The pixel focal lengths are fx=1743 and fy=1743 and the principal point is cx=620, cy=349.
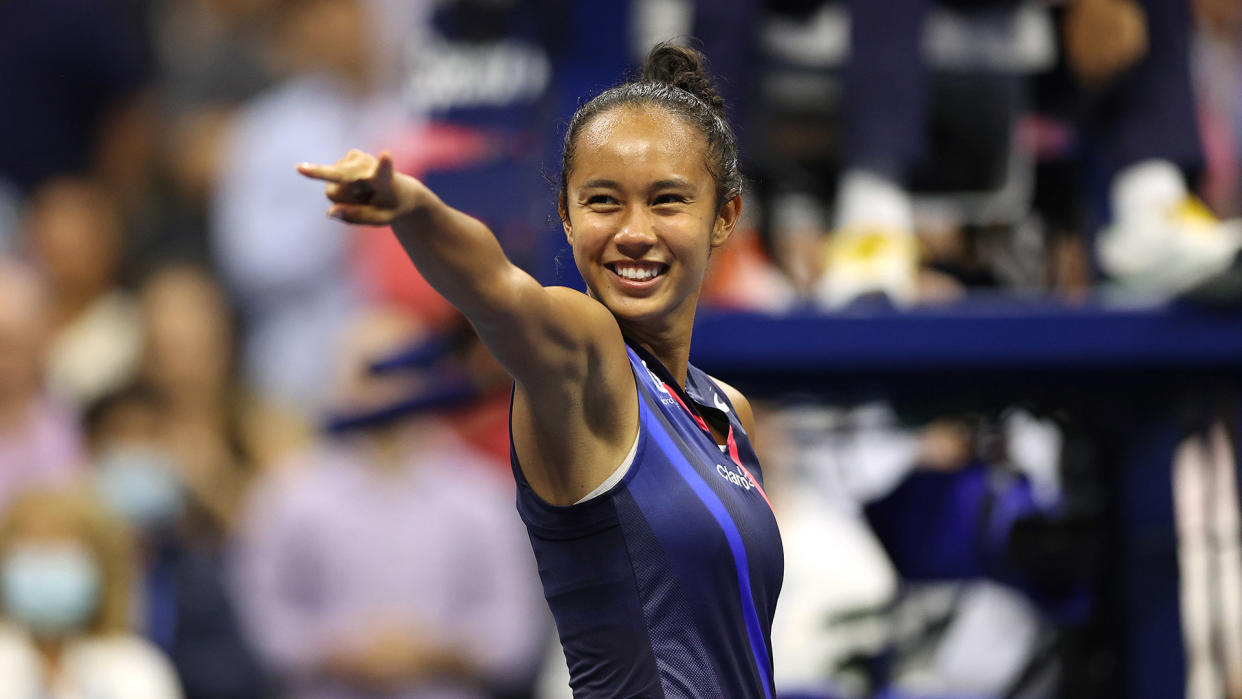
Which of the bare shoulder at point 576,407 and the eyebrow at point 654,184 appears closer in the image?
the bare shoulder at point 576,407

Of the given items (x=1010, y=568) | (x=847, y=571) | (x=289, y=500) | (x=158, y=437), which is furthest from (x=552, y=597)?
(x=158, y=437)

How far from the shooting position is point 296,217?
19.3 ft

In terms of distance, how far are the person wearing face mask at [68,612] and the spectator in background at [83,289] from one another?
1017mm

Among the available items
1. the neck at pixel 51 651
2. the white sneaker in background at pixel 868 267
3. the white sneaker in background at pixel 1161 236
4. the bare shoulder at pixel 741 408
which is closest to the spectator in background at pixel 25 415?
the neck at pixel 51 651

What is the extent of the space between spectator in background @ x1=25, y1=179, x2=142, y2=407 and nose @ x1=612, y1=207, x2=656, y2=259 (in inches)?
161

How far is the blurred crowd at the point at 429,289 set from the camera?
389 cm

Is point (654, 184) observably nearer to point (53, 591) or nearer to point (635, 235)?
point (635, 235)

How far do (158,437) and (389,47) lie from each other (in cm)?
170

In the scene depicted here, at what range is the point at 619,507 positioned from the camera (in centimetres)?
183

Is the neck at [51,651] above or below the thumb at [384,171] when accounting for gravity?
below

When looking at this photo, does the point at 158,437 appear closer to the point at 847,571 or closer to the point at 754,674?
the point at 847,571

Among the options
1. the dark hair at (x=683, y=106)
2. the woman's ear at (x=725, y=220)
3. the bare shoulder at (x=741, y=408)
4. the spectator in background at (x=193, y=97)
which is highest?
the spectator in background at (x=193, y=97)

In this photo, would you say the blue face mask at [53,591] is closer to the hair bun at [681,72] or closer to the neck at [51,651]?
the neck at [51,651]

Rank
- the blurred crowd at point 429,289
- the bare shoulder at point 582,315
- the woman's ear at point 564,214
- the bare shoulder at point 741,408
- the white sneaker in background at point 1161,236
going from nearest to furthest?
1. the bare shoulder at point 582,315
2. the woman's ear at point 564,214
3. the bare shoulder at point 741,408
4. the white sneaker in background at point 1161,236
5. the blurred crowd at point 429,289
